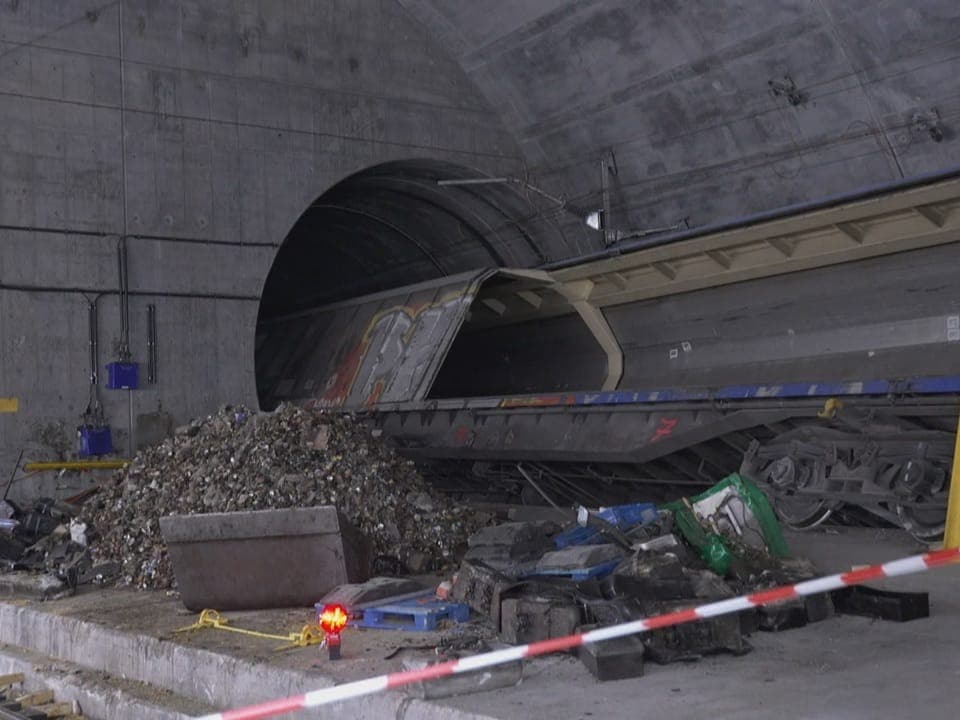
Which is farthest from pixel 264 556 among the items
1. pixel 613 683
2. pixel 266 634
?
pixel 613 683

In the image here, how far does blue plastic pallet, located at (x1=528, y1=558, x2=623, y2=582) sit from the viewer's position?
225 inches

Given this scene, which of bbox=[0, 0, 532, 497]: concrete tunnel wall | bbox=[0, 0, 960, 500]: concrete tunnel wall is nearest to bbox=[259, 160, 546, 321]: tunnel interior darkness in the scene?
bbox=[0, 0, 960, 500]: concrete tunnel wall

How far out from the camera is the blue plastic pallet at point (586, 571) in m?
5.71

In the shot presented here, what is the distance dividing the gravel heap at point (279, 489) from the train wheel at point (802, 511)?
97.3 inches

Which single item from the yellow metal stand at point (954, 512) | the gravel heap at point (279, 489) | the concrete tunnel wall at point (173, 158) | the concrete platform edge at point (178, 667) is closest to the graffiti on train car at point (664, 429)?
the gravel heap at point (279, 489)

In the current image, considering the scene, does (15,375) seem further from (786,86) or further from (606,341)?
(786,86)

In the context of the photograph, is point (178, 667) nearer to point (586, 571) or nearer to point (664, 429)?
point (586, 571)

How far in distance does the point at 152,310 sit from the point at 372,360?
2.85 metres

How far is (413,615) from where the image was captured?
230 inches

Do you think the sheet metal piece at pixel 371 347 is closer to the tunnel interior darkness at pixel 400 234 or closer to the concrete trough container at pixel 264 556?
the tunnel interior darkness at pixel 400 234

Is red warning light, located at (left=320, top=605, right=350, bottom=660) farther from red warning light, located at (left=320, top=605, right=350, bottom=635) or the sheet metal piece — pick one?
the sheet metal piece

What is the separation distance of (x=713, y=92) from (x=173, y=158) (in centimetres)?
704

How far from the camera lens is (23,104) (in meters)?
13.3

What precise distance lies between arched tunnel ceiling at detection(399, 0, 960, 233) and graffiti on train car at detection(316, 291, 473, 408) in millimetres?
4224
